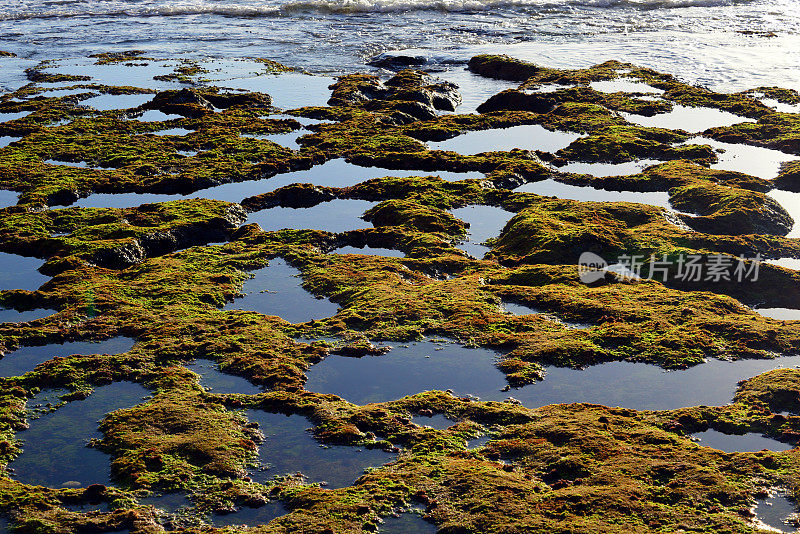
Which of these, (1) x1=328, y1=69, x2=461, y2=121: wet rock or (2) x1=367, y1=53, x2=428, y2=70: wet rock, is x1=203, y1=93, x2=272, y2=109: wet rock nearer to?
(1) x1=328, y1=69, x2=461, y2=121: wet rock

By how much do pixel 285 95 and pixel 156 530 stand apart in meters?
27.9

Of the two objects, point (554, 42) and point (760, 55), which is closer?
point (760, 55)

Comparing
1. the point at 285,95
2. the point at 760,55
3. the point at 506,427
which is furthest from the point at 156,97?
the point at 760,55

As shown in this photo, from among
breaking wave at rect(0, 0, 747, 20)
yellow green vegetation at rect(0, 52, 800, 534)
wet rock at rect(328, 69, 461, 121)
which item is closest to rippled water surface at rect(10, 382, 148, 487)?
yellow green vegetation at rect(0, 52, 800, 534)

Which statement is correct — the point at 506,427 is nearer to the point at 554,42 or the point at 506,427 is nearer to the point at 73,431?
the point at 73,431

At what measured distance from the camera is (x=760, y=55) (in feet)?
142

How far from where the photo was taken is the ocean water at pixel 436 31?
42.5 m

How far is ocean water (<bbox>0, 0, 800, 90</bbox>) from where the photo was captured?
139ft

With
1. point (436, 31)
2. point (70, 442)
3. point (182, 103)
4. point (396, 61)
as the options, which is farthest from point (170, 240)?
point (436, 31)

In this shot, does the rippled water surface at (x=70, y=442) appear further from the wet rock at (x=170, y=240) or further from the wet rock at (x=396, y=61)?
the wet rock at (x=396, y=61)

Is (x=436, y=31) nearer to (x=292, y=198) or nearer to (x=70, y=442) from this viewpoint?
(x=292, y=198)

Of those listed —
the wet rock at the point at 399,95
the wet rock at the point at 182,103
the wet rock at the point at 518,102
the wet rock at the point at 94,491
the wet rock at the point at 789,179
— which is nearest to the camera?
the wet rock at the point at 94,491

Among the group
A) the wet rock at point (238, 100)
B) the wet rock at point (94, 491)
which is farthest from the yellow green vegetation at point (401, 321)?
the wet rock at point (238, 100)

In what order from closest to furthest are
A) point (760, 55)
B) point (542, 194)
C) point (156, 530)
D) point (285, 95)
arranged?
point (156, 530) < point (542, 194) < point (285, 95) < point (760, 55)
